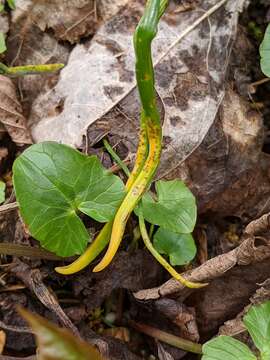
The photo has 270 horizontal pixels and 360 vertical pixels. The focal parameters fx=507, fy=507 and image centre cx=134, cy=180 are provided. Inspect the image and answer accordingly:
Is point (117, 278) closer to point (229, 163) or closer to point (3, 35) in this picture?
point (229, 163)

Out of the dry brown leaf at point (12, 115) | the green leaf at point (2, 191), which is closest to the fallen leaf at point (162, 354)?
the green leaf at point (2, 191)

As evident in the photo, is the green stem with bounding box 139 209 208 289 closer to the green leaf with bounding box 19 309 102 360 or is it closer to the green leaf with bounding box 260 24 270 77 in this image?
the green leaf with bounding box 260 24 270 77

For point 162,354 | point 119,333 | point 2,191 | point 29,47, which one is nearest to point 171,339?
point 162,354

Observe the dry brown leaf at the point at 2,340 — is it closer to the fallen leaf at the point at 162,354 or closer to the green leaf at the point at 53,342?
the fallen leaf at the point at 162,354

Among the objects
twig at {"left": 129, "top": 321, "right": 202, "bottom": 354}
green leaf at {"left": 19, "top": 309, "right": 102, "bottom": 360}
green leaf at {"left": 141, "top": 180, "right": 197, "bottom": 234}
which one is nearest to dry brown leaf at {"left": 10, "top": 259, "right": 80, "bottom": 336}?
twig at {"left": 129, "top": 321, "right": 202, "bottom": 354}

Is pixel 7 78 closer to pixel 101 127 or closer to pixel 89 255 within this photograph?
pixel 101 127

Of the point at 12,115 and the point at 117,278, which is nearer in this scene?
the point at 117,278

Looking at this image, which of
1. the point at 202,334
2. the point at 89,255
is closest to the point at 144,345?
the point at 202,334
